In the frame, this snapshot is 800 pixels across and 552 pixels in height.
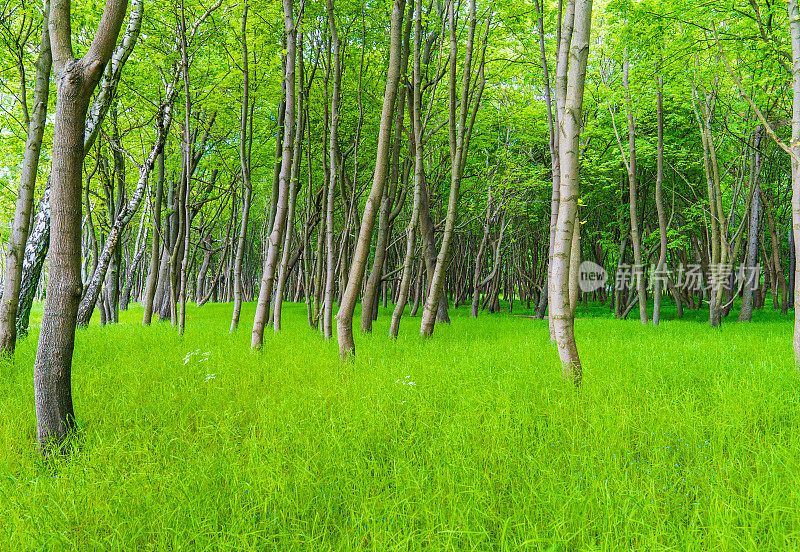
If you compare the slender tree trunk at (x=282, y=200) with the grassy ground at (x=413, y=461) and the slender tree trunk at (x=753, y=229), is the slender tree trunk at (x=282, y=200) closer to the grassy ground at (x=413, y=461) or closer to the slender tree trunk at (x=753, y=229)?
the grassy ground at (x=413, y=461)

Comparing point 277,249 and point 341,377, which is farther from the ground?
point 277,249

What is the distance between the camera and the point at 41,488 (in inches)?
93.0

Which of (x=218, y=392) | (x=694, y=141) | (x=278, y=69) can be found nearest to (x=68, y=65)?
(x=218, y=392)

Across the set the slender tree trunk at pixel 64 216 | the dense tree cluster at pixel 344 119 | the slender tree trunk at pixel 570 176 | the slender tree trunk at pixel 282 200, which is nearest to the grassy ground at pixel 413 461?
the slender tree trunk at pixel 64 216

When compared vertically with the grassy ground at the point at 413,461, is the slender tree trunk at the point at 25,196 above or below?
above

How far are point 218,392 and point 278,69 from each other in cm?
820

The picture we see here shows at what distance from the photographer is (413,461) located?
2.65 meters

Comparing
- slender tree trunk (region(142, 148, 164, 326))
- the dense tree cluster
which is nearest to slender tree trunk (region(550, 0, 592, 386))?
the dense tree cluster

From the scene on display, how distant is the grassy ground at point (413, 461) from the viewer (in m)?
1.98

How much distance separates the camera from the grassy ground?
1976mm

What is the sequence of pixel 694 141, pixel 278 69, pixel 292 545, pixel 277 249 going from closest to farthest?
pixel 292 545 < pixel 277 249 < pixel 278 69 < pixel 694 141

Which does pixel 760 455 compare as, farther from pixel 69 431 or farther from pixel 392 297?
pixel 392 297

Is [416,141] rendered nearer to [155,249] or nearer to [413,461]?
[413,461]

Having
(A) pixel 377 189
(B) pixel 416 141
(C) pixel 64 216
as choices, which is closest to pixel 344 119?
(B) pixel 416 141
